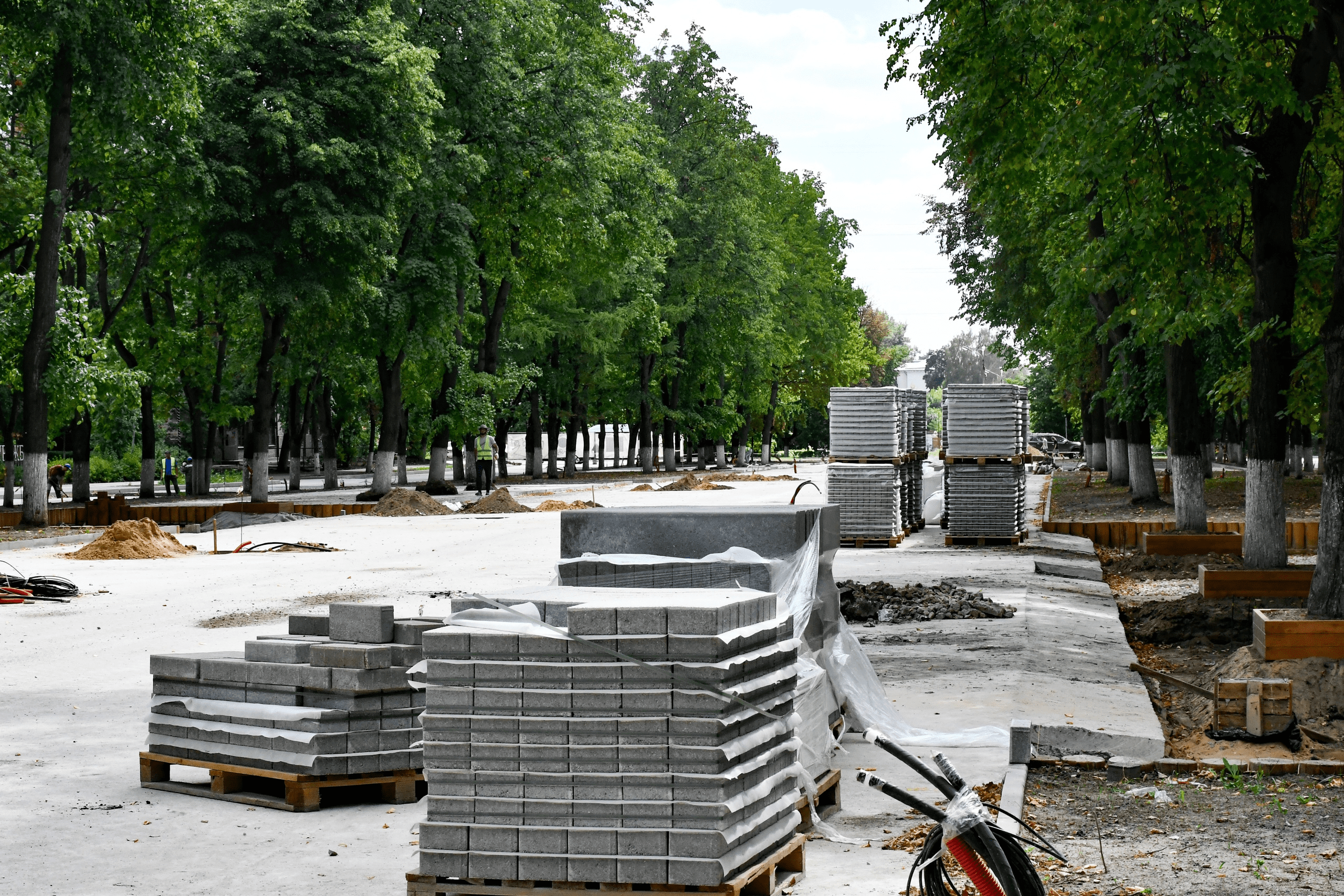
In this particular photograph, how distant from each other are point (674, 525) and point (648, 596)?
2.31 meters

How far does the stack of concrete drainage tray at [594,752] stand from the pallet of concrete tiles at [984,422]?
67.2ft

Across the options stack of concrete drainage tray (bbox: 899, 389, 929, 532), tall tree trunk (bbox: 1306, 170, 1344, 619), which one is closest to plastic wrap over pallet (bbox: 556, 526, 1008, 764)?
tall tree trunk (bbox: 1306, 170, 1344, 619)

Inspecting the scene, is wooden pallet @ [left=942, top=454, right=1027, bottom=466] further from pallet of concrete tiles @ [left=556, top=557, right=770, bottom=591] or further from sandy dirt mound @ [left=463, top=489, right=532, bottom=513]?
pallet of concrete tiles @ [left=556, top=557, right=770, bottom=591]

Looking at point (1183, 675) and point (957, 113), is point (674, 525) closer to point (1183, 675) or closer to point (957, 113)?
point (1183, 675)

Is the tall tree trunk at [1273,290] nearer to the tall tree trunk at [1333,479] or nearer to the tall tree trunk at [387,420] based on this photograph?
the tall tree trunk at [1333,479]

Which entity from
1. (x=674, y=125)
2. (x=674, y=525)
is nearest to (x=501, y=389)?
(x=674, y=125)

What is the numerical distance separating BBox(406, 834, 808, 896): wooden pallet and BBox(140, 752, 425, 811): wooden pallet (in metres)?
2.03

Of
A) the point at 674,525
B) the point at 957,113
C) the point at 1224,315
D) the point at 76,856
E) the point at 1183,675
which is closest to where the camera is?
the point at 76,856

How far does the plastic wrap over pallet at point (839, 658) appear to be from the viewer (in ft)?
25.2

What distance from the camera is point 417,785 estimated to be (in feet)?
24.3

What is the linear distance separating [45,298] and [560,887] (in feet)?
96.4

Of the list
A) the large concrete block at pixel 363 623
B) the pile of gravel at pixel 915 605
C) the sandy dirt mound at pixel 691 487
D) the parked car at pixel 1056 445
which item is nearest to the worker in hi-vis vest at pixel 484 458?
the sandy dirt mound at pixel 691 487

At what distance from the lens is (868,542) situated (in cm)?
2544

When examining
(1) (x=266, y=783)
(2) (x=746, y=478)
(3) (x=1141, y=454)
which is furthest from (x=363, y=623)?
(2) (x=746, y=478)
